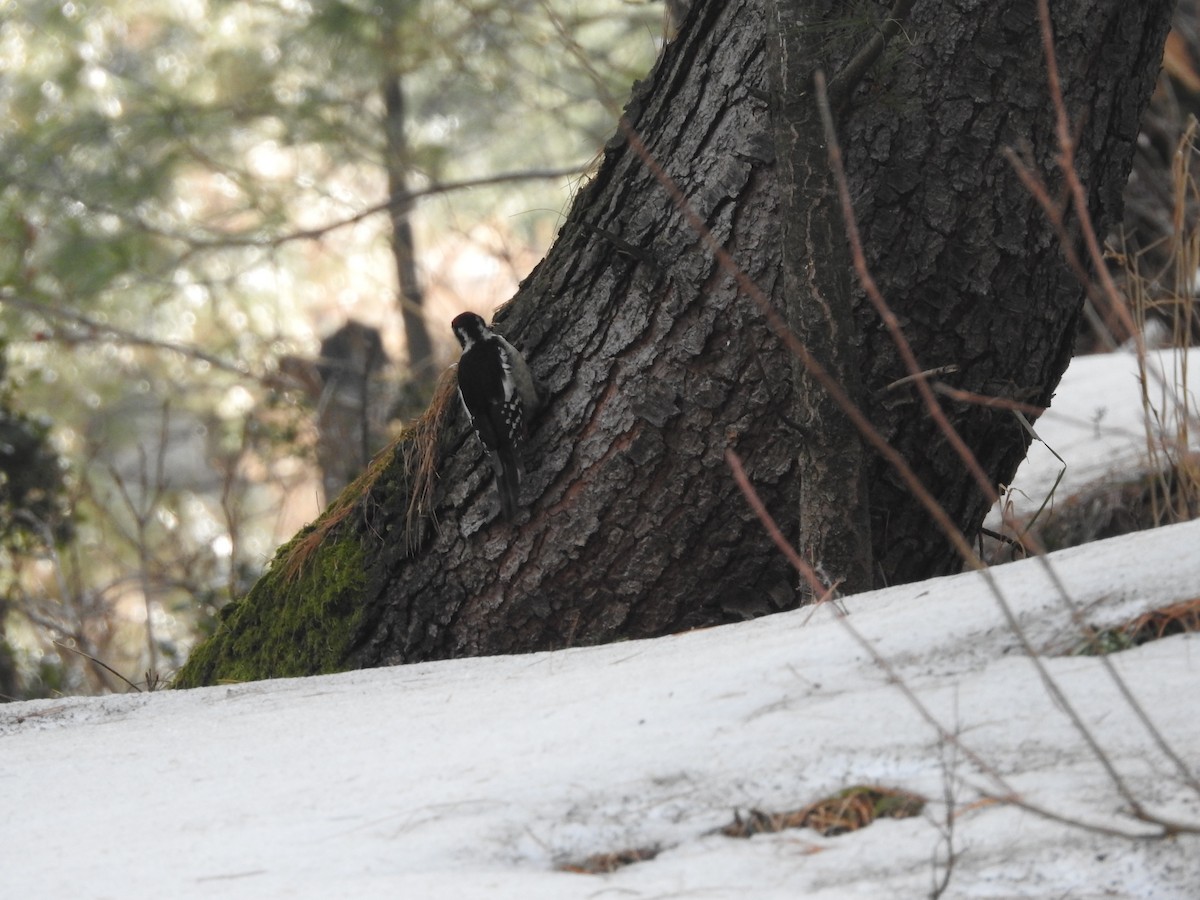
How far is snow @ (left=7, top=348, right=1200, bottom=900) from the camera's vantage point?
1.54 m

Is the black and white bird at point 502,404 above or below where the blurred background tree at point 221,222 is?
below

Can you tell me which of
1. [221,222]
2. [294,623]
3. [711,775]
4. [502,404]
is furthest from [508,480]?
[221,222]

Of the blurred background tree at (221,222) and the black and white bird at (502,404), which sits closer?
the black and white bird at (502,404)

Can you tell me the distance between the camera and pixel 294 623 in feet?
11.3

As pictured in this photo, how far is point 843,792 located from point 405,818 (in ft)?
2.01

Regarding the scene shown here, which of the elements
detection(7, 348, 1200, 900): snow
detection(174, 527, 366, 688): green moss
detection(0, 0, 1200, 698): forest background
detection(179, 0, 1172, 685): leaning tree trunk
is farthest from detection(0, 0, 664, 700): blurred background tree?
detection(7, 348, 1200, 900): snow

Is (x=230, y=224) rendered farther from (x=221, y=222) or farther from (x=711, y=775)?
(x=711, y=775)

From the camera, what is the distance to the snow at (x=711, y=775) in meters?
1.54

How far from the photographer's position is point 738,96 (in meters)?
2.80

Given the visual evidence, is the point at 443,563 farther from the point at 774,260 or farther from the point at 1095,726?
the point at 1095,726

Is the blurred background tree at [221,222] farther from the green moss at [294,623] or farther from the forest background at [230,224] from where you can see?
the green moss at [294,623]

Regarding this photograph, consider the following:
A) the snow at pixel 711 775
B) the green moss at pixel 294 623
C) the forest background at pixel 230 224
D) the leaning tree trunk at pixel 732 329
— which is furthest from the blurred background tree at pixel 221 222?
the snow at pixel 711 775

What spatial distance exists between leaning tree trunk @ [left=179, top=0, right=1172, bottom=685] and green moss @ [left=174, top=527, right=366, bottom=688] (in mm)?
120

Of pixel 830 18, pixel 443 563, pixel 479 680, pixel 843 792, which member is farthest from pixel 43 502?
pixel 843 792
